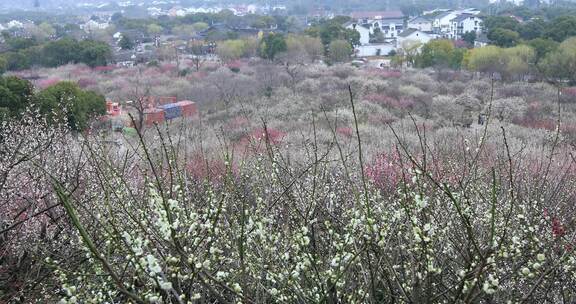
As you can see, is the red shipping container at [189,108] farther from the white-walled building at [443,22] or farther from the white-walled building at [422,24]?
the white-walled building at [422,24]

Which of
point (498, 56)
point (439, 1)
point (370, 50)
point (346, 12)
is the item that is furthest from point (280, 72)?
point (439, 1)

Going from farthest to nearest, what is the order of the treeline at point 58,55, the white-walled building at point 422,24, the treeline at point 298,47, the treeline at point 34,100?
the white-walled building at point 422,24 → the treeline at point 298,47 → the treeline at point 58,55 → the treeline at point 34,100

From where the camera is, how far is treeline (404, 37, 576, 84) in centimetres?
2252

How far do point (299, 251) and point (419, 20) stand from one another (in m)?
55.8

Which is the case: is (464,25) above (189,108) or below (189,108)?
above

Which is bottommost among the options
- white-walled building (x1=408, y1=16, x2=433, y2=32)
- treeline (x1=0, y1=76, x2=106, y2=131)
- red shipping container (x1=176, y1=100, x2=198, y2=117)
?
red shipping container (x1=176, y1=100, x2=198, y2=117)

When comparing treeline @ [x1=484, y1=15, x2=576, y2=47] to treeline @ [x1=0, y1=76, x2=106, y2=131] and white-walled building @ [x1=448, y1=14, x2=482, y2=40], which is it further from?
treeline @ [x1=0, y1=76, x2=106, y2=131]

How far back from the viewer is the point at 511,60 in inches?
971

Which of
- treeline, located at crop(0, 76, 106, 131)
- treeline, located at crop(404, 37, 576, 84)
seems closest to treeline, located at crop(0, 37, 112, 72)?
treeline, located at crop(0, 76, 106, 131)

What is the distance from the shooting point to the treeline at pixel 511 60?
22.5 metres

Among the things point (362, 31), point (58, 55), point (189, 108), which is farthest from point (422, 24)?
point (189, 108)

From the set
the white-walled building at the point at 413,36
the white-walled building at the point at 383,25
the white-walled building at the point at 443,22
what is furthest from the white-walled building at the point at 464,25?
the white-walled building at the point at 413,36

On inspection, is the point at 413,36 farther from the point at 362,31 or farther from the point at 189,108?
the point at 189,108

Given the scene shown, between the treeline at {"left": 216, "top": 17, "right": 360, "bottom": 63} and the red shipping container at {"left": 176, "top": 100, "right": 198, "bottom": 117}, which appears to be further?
the treeline at {"left": 216, "top": 17, "right": 360, "bottom": 63}
